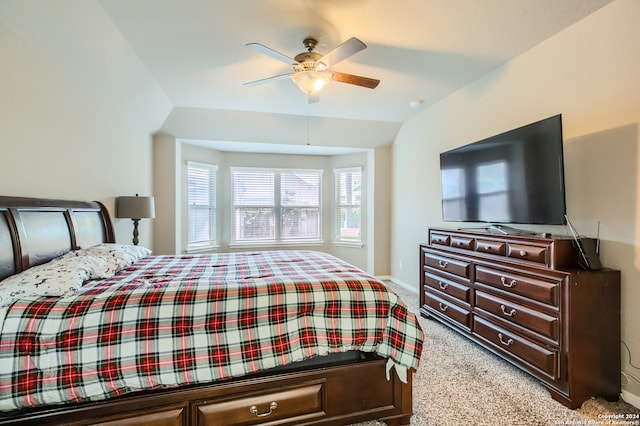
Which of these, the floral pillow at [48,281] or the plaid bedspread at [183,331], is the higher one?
the floral pillow at [48,281]

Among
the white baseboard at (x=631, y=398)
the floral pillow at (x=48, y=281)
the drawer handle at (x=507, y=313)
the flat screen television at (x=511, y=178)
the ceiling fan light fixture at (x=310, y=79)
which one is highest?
the ceiling fan light fixture at (x=310, y=79)

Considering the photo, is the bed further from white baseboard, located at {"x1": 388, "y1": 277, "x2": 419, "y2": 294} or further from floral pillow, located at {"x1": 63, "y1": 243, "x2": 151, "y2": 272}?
white baseboard, located at {"x1": 388, "y1": 277, "x2": 419, "y2": 294}

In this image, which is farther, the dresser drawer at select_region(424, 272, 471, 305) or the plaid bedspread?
the dresser drawer at select_region(424, 272, 471, 305)

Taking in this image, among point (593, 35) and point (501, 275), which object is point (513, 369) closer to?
point (501, 275)

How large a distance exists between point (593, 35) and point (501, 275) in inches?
75.0

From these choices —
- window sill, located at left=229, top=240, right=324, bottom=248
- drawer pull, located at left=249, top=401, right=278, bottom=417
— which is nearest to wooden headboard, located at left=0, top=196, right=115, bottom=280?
drawer pull, located at left=249, top=401, right=278, bottom=417

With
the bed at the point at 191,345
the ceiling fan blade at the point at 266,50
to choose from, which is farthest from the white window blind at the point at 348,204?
the bed at the point at 191,345

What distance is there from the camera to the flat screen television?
217 cm

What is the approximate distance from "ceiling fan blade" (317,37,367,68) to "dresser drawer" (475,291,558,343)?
88.5 inches

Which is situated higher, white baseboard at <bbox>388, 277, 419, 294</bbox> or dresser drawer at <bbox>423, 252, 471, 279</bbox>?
dresser drawer at <bbox>423, 252, 471, 279</bbox>

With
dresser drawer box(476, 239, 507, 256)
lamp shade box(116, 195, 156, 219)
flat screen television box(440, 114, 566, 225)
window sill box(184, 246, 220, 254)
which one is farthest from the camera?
window sill box(184, 246, 220, 254)

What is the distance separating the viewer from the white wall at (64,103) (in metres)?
1.93

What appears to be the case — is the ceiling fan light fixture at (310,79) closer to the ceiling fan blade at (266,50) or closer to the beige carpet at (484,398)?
the ceiling fan blade at (266,50)

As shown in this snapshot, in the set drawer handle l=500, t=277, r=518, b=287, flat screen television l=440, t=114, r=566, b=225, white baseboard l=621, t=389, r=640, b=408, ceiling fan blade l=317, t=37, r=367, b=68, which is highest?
ceiling fan blade l=317, t=37, r=367, b=68
